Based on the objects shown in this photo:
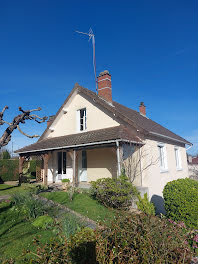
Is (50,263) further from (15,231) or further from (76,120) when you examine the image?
(76,120)

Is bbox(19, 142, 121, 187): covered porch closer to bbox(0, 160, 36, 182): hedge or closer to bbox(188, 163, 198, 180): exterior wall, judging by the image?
bbox(0, 160, 36, 182): hedge

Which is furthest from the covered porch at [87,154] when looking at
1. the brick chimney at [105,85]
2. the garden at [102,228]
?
the brick chimney at [105,85]

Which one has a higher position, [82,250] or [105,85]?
[105,85]

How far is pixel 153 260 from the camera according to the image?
Result: 2.42 metres

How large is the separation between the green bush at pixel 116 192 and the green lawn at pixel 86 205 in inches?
14.3

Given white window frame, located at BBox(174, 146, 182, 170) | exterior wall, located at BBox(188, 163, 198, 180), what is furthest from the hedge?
exterior wall, located at BBox(188, 163, 198, 180)

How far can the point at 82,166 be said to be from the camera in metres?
13.1

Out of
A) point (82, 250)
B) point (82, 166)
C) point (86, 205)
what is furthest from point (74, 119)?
point (82, 250)

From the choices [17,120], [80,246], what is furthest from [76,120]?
[80,246]

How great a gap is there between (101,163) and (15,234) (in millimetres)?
7254

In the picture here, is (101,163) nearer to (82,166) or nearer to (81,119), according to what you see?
(82,166)

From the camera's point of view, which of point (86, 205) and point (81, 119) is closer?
point (86, 205)

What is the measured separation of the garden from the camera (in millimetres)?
2582

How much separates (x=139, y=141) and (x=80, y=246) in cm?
806
